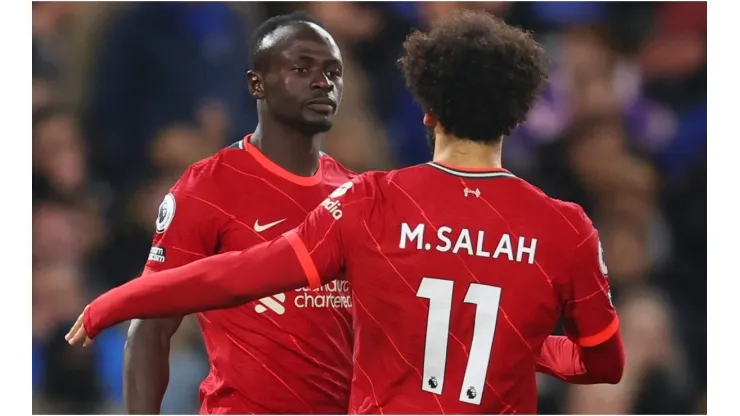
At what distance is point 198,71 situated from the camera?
5.28 metres

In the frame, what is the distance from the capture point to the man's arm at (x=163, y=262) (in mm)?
3090

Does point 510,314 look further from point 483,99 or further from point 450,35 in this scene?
point 450,35

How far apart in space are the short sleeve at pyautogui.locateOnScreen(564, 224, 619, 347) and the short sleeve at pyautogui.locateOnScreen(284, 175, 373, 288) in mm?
523

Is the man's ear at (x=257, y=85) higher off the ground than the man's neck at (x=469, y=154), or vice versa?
the man's ear at (x=257, y=85)

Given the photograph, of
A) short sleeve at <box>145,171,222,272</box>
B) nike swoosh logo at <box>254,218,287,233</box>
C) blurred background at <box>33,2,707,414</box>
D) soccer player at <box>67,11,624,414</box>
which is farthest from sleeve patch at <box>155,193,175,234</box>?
blurred background at <box>33,2,707,414</box>

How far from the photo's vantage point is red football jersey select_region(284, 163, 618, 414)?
2.38 m

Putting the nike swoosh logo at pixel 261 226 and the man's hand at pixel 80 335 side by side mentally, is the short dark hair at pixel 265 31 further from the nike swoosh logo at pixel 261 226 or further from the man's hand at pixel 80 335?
the man's hand at pixel 80 335

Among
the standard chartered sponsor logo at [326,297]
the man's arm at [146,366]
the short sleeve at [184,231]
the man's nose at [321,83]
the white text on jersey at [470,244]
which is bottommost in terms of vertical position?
the man's arm at [146,366]

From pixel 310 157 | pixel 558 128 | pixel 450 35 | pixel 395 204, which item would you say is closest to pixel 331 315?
pixel 310 157

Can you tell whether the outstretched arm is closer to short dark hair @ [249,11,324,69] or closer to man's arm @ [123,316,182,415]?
man's arm @ [123,316,182,415]

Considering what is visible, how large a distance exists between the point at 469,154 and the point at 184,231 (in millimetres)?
1032

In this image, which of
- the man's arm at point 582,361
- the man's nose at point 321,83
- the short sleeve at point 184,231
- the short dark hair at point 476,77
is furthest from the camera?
the man's nose at point 321,83

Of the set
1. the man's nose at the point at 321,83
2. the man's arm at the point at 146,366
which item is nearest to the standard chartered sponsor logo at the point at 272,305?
the man's arm at the point at 146,366

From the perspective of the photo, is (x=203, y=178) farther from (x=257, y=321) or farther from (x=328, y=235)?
(x=328, y=235)
